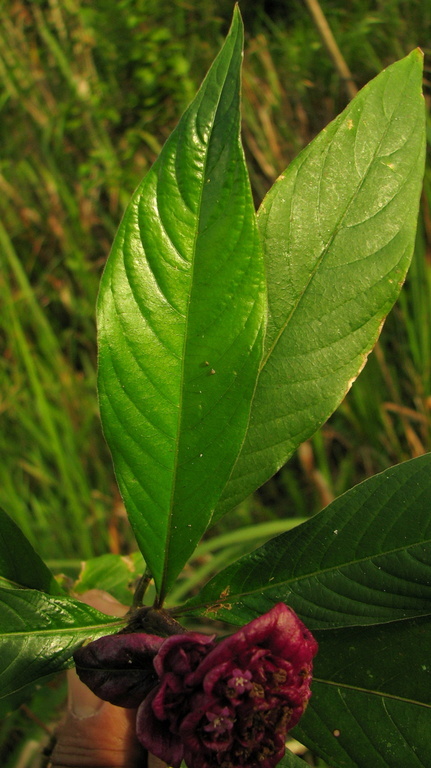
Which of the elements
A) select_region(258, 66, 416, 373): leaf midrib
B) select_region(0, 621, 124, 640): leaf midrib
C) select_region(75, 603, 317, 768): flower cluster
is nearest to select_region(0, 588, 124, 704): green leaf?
select_region(0, 621, 124, 640): leaf midrib

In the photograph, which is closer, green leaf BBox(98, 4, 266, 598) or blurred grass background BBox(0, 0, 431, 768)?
green leaf BBox(98, 4, 266, 598)

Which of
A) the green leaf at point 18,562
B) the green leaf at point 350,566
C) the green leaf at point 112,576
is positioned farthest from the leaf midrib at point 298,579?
the green leaf at point 112,576

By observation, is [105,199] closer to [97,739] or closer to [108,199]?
[108,199]

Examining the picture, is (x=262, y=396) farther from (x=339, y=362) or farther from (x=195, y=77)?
(x=195, y=77)

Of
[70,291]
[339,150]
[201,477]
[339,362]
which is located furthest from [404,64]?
[70,291]

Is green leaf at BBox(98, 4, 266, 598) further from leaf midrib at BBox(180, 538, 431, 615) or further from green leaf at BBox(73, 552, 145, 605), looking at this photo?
green leaf at BBox(73, 552, 145, 605)
